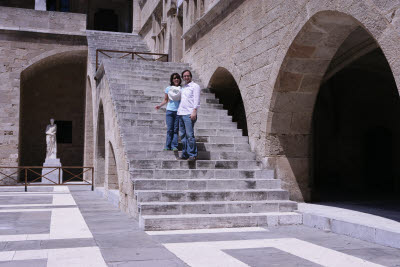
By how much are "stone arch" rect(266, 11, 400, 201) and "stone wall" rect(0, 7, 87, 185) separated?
42.0 feet

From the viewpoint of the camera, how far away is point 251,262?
12.1ft

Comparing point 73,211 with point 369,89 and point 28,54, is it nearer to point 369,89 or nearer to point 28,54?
point 369,89

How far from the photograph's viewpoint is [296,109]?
7355 mm

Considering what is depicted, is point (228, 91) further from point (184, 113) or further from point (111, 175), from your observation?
point (184, 113)

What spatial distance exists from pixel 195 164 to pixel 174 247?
2851 mm

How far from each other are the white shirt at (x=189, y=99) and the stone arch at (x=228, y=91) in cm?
297

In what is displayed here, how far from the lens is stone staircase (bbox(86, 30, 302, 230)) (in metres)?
5.79

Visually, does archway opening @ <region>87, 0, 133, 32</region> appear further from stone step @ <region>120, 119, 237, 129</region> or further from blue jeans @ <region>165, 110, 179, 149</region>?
blue jeans @ <region>165, 110, 179, 149</region>

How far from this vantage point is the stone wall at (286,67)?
640 centimetres

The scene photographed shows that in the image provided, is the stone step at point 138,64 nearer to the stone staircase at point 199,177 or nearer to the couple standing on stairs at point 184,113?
the stone staircase at point 199,177

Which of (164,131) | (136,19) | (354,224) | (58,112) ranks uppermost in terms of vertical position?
(136,19)

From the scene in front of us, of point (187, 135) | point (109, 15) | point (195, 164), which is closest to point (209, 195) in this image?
point (195, 164)

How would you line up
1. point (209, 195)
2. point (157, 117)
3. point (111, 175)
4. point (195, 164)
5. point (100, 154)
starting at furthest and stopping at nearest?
point (100, 154) → point (111, 175) → point (157, 117) → point (195, 164) → point (209, 195)

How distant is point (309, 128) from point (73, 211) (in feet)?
14.0
